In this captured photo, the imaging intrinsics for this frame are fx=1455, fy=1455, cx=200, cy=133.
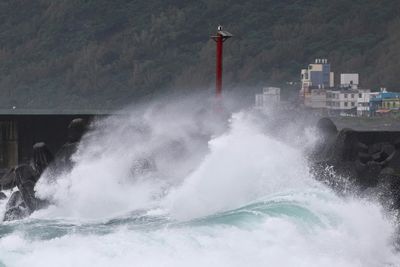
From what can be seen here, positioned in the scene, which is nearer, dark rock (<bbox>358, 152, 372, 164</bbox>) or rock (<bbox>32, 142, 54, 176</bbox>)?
dark rock (<bbox>358, 152, 372, 164</bbox>)

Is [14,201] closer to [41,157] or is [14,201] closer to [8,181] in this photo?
[41,157]

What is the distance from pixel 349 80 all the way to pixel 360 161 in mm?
42038

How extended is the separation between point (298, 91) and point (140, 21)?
934 inches

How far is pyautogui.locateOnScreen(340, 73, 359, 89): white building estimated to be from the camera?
60081 mm

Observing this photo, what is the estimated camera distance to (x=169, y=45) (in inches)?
3031

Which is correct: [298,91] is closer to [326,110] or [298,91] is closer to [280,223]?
[326,110]

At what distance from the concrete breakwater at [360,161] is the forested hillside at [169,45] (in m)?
41.5

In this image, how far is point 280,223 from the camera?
16000mm

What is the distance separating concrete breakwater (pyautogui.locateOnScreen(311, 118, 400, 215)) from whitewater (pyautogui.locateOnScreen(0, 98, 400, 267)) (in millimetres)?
290

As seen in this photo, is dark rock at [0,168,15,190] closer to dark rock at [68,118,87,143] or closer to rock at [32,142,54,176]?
rock at [32,142,54,176]

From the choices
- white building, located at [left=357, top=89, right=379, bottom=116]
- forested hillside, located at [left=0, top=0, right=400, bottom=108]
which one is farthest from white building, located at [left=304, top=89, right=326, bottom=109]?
forested hillside, located at [left=0, top=0, right=400, bottom=108]

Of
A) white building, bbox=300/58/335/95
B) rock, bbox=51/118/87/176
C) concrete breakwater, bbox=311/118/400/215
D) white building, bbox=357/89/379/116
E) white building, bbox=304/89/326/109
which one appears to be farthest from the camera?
white building, bbox=300/58/335/95

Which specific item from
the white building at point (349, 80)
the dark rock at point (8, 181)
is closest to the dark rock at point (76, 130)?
the dark rock at point (8, 181)

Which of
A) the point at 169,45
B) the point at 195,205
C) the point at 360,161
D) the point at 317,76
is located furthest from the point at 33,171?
the point at 169,45
